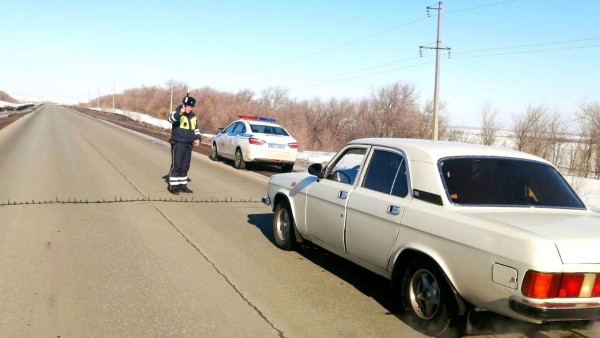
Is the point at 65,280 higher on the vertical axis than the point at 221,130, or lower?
lower

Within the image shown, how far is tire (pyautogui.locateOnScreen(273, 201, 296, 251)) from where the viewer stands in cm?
630

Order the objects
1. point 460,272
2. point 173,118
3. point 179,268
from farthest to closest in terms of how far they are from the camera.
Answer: point 173,118 → point 179,268 → point 460,272

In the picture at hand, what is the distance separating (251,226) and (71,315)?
154 inches

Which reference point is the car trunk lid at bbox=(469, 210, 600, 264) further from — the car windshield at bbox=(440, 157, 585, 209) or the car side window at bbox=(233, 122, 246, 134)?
the car side window at bbox=(233, 122, 246, 134)

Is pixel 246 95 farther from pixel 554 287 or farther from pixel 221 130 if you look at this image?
pixel 554 287

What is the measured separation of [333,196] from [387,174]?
2.42ft

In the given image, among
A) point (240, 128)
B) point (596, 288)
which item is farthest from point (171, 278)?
point (240, 128)

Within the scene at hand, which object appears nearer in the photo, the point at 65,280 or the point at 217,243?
the point at 65,280

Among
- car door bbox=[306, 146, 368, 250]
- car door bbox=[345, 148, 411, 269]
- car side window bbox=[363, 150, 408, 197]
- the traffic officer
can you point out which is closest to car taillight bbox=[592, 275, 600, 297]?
car door bbox=[345, 148, 411, 269]

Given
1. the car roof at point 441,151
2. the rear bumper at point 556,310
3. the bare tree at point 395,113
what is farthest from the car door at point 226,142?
the bare tree at point 395,113

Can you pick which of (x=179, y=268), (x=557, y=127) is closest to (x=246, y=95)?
(x=557, y=127)

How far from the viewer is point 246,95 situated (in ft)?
269

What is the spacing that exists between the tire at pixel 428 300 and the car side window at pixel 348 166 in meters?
1.36

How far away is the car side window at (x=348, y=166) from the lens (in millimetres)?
5312
